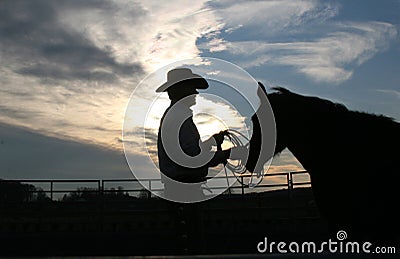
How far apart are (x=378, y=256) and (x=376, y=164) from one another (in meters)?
2.98

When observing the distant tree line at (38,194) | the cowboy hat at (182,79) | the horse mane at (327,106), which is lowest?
the distant tree line at (38,194)

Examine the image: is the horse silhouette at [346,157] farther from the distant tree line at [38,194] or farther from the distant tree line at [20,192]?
the distant tree line at [20,192]

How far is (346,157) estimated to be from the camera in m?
4.32

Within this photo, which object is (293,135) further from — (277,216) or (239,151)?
(277,216)

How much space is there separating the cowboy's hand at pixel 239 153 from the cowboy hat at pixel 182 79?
737 mm

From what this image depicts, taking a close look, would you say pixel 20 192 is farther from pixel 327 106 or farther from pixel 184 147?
pixel 327 106

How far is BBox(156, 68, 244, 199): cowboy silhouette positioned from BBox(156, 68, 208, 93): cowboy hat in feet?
0.29

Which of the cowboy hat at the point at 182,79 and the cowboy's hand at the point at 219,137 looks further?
the cowboy hat at the point at 182,79

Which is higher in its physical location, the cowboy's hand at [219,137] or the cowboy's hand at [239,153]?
the cowboy's hand at [219,137]

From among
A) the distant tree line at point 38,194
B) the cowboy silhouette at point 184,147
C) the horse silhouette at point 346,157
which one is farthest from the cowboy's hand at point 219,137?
the distant tree line at point 38,194

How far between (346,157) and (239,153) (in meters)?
1.16

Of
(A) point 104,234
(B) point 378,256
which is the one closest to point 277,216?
(A) point 104,234

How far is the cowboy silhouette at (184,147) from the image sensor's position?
15.9 feet

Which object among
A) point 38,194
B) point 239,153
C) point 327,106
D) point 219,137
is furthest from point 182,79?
point 38,194
